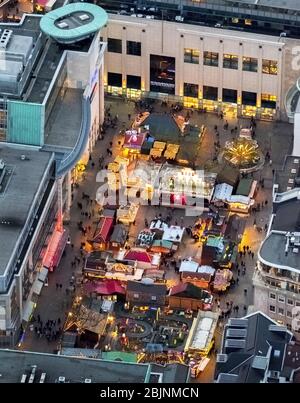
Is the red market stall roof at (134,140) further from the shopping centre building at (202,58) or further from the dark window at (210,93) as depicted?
the dark window at (210,93)

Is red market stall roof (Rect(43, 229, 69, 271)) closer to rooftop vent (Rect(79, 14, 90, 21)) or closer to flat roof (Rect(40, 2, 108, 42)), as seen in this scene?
flat roof (Rect(40, 2, 108, 42))

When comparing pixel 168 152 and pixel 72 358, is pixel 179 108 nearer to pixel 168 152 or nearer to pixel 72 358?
pixel 168 152

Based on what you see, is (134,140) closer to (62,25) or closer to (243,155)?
(243,155)

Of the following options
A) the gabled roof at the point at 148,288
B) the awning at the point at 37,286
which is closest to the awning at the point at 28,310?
the awning at the point at 37,286
